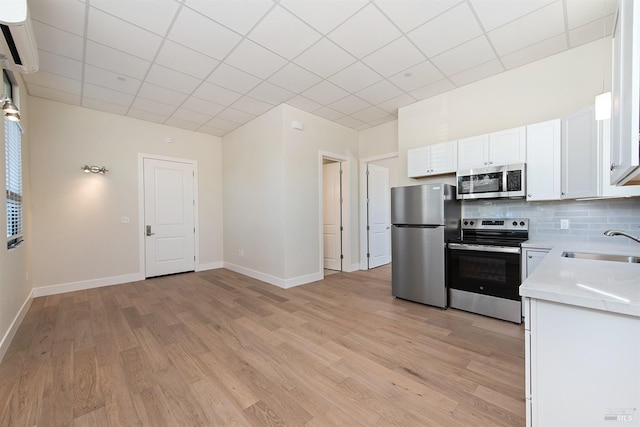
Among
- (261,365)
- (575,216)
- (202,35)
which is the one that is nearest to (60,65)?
(202,35)

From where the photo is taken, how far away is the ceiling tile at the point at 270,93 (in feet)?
12.2

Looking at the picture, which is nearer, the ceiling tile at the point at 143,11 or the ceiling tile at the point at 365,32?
the ceiling tile at the point at 143,11

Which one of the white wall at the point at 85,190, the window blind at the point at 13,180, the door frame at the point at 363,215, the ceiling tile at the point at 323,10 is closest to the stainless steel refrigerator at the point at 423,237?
the door frame at the point at 363,215

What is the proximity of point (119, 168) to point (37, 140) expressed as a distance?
3.41 ft

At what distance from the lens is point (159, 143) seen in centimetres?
512

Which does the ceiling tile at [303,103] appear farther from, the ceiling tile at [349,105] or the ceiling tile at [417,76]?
the ceiling tile at [417,76]

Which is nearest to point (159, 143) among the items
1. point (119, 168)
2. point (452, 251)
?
point (119, 168)

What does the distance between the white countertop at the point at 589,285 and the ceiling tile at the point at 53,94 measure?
5688mm

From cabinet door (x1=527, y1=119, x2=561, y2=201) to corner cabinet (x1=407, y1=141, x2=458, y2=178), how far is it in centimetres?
79

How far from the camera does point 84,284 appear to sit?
170 inches

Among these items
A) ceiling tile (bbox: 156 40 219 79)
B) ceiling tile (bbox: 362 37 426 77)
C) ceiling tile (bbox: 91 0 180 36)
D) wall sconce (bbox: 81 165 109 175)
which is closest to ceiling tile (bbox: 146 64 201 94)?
ceiling tile (bbox: 156 40 219 79)

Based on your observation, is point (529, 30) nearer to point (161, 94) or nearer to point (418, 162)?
point (418, 162)

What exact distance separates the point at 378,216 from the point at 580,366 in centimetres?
486

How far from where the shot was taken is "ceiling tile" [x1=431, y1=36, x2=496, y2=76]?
9.12 ft
